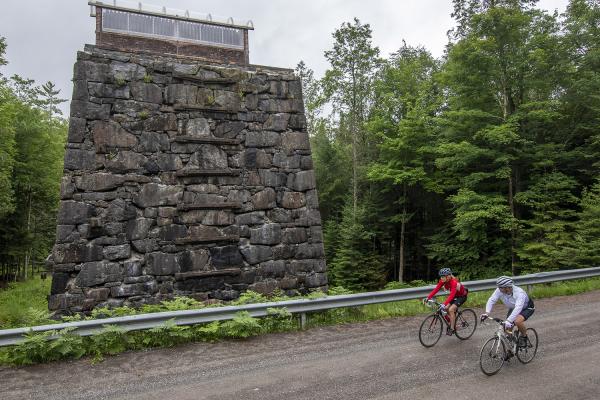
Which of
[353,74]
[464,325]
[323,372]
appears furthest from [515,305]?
[353,74]

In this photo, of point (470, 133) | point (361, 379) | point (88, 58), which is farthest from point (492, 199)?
point (88, 58)

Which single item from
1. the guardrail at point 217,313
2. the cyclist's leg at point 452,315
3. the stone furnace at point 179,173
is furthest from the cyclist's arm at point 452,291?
the stone furnace at point 179,173

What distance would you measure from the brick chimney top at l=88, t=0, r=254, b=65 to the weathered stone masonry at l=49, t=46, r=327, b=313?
371 millimetres

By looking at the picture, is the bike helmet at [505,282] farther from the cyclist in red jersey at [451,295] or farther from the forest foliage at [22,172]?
the forest foliage at [22,172]

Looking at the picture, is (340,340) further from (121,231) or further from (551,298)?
(551,298)

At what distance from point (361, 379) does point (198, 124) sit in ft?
20.3

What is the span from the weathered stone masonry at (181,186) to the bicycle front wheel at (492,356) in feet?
15.1

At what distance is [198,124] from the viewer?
9008mm

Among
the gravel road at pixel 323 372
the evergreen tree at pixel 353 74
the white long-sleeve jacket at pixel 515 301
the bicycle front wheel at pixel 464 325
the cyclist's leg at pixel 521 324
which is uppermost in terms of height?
→ the evergreen tree at pixel 353 74

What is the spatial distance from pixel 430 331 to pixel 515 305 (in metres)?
1.33

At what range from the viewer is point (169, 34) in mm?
9219

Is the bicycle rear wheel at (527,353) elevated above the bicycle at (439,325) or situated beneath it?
→ situated beneath

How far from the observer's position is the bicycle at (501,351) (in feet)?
17.9

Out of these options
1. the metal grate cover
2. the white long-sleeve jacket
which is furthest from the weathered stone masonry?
the white long-sleeve jacket
